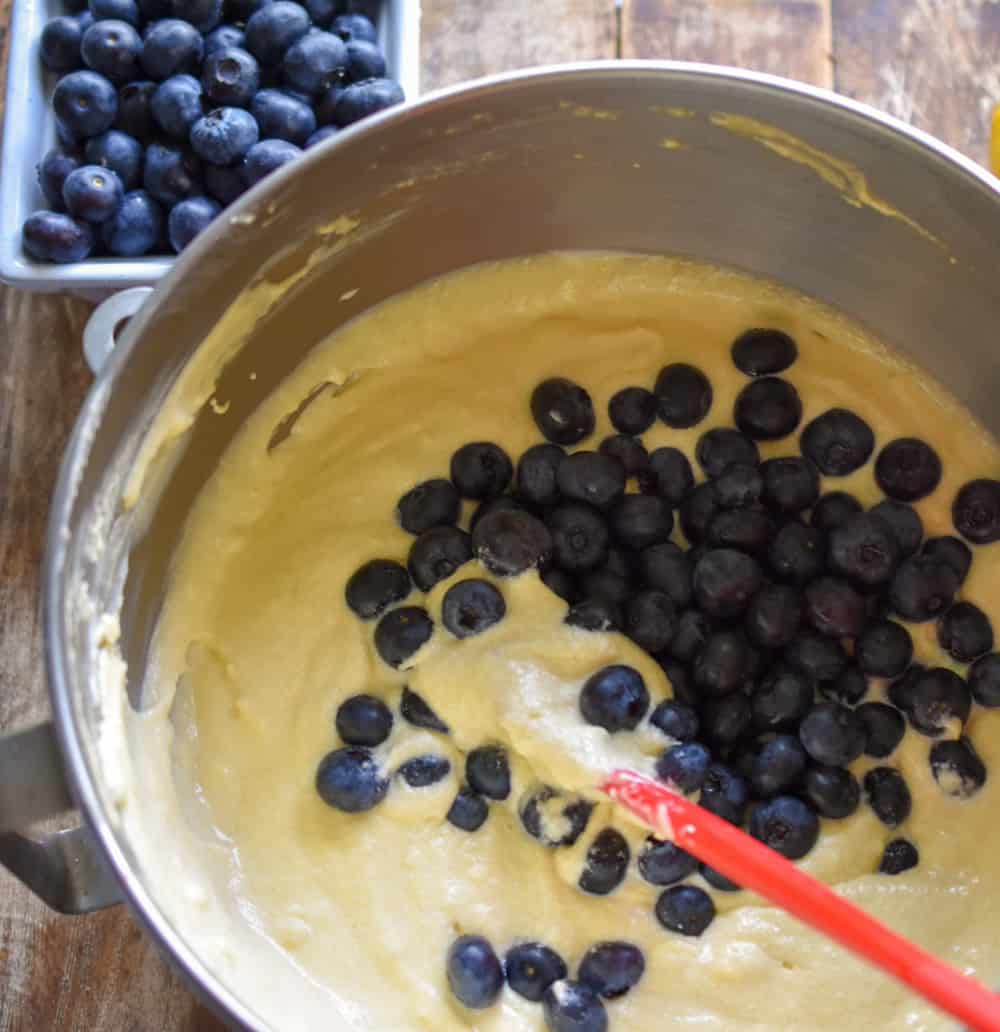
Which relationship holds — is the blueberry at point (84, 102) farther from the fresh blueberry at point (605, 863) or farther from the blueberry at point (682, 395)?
the fresh blueberry at point (605, 863)

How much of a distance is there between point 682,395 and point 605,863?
1.71 feet

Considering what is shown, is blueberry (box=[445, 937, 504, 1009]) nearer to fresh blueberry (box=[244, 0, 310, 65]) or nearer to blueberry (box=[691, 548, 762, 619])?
blueberry (box=[691, 548, 762, 619])

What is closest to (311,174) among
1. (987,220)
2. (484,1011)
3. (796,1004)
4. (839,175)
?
(839,175)

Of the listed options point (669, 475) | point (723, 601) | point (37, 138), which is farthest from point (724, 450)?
point (37, 138)

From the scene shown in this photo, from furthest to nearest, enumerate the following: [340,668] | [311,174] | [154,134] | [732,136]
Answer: [154,134]
[340,668]
[732,136]
[311,174]

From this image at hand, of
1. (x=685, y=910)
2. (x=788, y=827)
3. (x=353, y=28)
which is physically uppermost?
(x=353, y=28)

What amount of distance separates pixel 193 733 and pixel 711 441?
0.66m

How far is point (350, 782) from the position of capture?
4.40ft

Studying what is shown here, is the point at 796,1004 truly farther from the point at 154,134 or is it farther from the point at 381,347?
the point at 154,134

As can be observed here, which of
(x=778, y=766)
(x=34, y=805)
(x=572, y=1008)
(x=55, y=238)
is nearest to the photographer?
(x=34, y=805)

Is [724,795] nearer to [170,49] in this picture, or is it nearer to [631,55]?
[631,55]

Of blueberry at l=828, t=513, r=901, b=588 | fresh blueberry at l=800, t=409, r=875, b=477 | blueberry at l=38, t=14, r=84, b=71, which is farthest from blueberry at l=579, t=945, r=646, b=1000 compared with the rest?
blueberry at l=38, t=14, r=84, b=71

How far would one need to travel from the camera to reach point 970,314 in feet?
4.43

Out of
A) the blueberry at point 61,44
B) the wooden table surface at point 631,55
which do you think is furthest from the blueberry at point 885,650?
the blueberry at point 61,44
